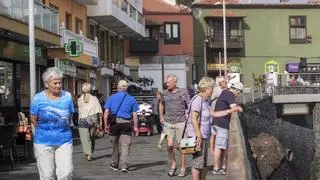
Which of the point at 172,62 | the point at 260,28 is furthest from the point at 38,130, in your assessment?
the point at 260,28

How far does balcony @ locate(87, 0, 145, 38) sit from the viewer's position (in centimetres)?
3903

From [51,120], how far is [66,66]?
921 inches

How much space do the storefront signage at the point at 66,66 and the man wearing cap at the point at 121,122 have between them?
52.2ft

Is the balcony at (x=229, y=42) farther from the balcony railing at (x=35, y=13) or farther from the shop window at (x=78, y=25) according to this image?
the balcony railing at (x=35, y=13)

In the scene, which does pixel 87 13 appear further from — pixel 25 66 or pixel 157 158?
pixel 157 158

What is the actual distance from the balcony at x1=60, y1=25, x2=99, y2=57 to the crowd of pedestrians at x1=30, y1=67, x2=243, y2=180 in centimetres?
1371

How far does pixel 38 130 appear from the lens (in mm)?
9000

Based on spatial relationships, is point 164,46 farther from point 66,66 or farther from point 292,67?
point 66,66

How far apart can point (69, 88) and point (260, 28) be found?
1359 inches

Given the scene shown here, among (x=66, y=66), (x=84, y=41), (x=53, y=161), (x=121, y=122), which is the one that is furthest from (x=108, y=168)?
(x=84, y=41)

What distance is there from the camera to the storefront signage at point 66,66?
3033 cm

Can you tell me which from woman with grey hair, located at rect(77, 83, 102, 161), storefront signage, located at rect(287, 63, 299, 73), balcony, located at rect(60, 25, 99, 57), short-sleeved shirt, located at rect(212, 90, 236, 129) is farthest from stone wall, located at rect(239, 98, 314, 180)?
storefront signage, located at rect(287, 63, 299, 73)

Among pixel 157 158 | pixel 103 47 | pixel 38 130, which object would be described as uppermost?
pixel 103 47

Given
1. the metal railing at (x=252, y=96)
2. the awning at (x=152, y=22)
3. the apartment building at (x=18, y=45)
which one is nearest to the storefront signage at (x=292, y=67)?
the awning at (x=152, y=22)
